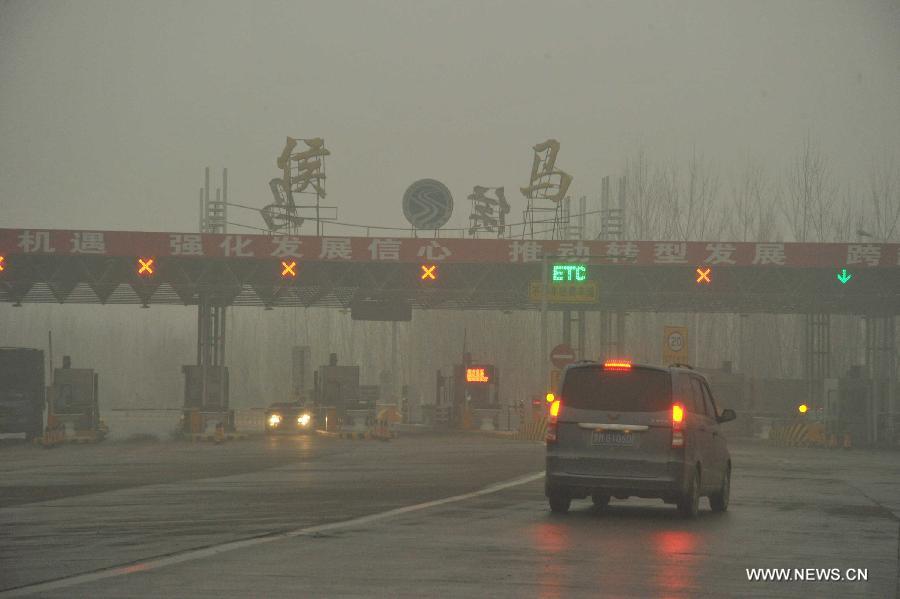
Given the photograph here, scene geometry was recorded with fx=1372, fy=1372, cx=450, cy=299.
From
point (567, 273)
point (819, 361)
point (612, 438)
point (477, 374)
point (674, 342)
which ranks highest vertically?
point (567, 273)

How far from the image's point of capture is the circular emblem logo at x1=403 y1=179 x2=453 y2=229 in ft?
171

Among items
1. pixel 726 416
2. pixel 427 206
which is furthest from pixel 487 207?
pixel 726 416

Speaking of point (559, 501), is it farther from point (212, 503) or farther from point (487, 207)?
point (487, 207)

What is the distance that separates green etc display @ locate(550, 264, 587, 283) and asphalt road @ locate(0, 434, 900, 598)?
16.8 m

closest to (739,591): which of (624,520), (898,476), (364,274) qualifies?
(624,520)

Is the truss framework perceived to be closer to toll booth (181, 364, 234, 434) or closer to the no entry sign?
toll booth (181, 364, 234, 434)

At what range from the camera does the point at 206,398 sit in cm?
4941

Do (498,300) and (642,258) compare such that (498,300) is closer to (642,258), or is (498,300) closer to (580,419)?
(642,258)

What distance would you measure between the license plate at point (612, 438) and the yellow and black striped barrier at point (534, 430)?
2664 centimetres

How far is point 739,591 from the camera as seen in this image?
391 inches

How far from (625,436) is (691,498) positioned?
113 centimetres

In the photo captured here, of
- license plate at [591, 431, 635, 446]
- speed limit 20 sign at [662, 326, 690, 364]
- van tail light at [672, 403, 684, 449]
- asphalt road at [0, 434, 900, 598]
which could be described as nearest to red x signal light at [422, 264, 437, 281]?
speed limit 20 sign at [662, 326, 690, 364]

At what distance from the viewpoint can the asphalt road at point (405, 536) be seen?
10055mm

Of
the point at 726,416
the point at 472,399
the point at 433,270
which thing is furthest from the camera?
the point at 472,399
